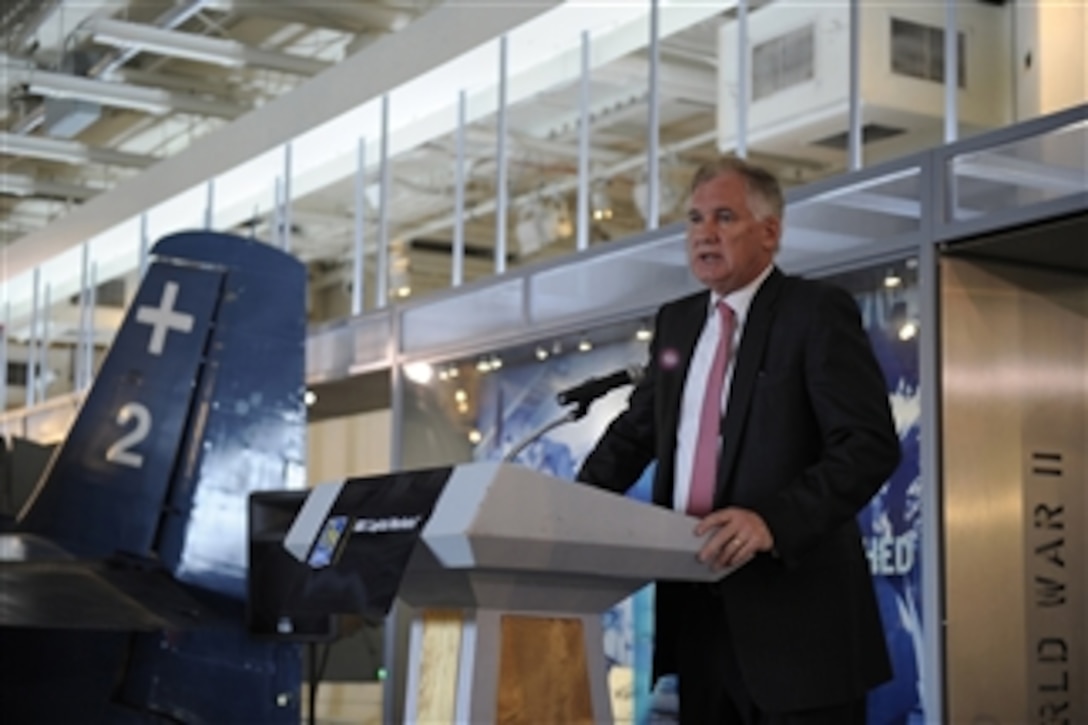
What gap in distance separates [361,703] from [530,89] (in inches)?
208

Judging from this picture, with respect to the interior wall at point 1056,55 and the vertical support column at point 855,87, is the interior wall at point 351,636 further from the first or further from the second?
the interior wall at point 1056,55

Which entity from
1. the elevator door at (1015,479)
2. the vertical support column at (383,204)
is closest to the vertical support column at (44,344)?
the vertical support column at (383,204)

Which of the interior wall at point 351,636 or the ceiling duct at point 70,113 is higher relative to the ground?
the ceiling duct at point 70,113

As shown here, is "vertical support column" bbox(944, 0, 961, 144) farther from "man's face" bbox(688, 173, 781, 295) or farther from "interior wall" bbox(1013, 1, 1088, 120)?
"man's face" bbox(688, 173, 781, 295)

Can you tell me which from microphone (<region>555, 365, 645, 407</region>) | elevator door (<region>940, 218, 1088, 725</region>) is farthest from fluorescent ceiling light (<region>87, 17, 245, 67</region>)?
microphone (<region>555, 365, 645, 407</region>)

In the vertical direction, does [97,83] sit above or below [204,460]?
above

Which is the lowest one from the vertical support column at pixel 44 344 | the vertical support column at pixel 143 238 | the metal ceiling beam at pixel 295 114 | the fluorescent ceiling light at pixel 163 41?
the vertical support column at pixel 44 344

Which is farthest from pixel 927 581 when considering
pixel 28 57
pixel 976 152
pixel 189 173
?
pixel 28 57

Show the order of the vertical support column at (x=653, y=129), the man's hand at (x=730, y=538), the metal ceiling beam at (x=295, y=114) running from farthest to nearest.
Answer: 1. the metal ceiling beam at (x=295, y=114)
2. the vertical support column at (x=653, y=129)
3. the man's hand at (x=730, y=538)

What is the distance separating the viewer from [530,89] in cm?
707

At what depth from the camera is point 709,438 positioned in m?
2.13

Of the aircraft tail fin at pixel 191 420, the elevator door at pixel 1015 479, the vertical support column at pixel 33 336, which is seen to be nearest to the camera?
the elevator door at pixel 1015 479

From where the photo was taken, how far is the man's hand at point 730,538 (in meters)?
1.91

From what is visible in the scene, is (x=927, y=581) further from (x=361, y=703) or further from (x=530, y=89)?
(x=361, y=703)
